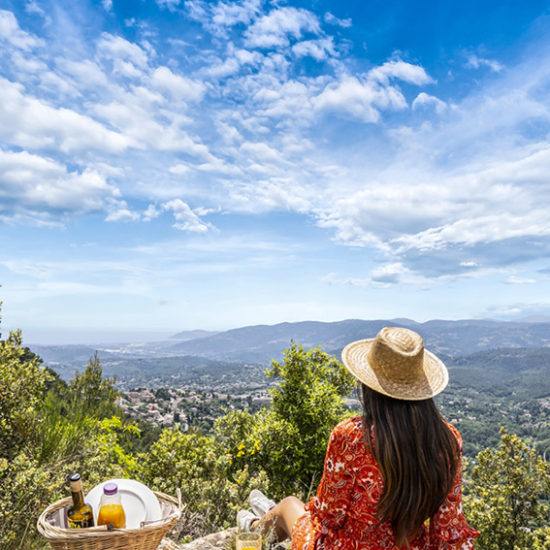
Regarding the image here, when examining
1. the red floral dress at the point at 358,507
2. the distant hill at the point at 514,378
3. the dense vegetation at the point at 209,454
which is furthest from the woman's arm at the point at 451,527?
the distant hill at the point at 514,378

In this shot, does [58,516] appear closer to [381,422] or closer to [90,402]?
[381,422]

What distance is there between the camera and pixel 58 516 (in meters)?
1.97

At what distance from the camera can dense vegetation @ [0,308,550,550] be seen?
10.2 feet

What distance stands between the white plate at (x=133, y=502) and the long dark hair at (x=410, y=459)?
120cm

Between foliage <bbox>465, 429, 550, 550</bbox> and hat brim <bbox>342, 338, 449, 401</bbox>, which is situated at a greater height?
hat brim <bbox>342, 338, 449, 401</bbox>

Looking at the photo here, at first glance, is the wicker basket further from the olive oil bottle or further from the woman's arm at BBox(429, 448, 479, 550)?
the woman's arm at BBox(429, 448, 479, 550)

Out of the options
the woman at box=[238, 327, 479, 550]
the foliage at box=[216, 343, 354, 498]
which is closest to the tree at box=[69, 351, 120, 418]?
the foliage at box=[216, 343, 354, 498]

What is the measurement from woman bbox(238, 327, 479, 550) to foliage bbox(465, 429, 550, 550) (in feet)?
21.9

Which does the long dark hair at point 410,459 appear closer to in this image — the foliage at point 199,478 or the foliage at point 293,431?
the foliage at point 199,478

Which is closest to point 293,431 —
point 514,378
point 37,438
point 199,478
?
point 199,478

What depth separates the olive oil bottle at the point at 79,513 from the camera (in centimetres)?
185

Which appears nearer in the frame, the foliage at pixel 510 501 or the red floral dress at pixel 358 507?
the red floral dress at pixel 358 507

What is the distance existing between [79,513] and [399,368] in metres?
1.73

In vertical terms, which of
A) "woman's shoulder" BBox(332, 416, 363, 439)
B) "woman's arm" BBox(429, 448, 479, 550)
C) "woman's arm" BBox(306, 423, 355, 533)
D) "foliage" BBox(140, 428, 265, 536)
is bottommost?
"foliage" BBox(140, 428, 265, 536)
